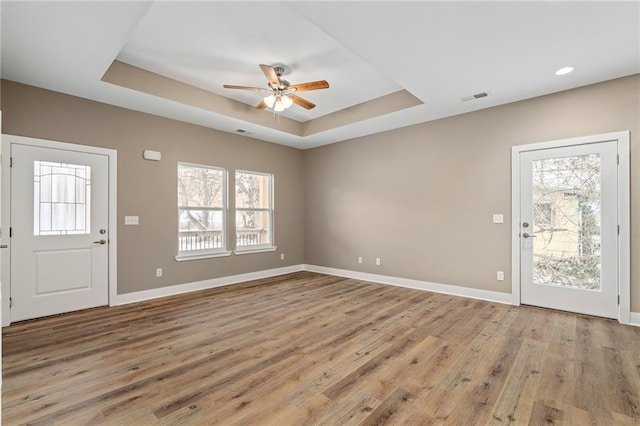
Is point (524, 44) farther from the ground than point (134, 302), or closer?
farther from the ground

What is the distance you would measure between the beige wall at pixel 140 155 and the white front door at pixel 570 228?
4.39 metres

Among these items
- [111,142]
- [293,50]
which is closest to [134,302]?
[111,142]

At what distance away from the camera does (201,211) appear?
213 inches

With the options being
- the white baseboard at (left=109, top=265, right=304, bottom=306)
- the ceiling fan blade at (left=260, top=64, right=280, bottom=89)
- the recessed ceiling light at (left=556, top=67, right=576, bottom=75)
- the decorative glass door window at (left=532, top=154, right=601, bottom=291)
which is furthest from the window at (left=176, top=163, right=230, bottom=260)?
the recessed ceiling light at (left=556, top=67, right=576, bottom=75)

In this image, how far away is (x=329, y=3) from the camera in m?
2.35

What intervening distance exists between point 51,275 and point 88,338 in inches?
50.8

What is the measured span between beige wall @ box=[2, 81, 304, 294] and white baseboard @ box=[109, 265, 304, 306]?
0.08m

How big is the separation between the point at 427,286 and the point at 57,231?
203 inches

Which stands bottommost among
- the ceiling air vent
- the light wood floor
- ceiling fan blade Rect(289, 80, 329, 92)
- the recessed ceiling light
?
the light wood floor

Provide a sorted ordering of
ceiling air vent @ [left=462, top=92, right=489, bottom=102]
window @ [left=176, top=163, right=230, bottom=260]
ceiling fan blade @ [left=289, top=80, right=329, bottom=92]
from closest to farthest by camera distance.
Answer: ceiling fan blade @ [left=289, top=80, right=329, bottom=92], ceiling air vent @ [left=462, top=92, right=489, bottom=102], window @ [left=176, top=163, right=230, bottom=260]

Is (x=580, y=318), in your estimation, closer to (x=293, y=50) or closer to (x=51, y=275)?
(x=293, y=50)

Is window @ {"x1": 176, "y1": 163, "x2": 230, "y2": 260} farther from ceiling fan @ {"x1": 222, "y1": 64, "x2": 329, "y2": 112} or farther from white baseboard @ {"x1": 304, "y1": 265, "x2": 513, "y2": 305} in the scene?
white baseboard @ {"x1": 304, "y1": 265, "x2": 513, "y2": 305}

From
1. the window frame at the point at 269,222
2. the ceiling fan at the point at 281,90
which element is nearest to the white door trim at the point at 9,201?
the window frame at the point at 269,222

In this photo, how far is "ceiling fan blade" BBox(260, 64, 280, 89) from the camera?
327 centimetres
